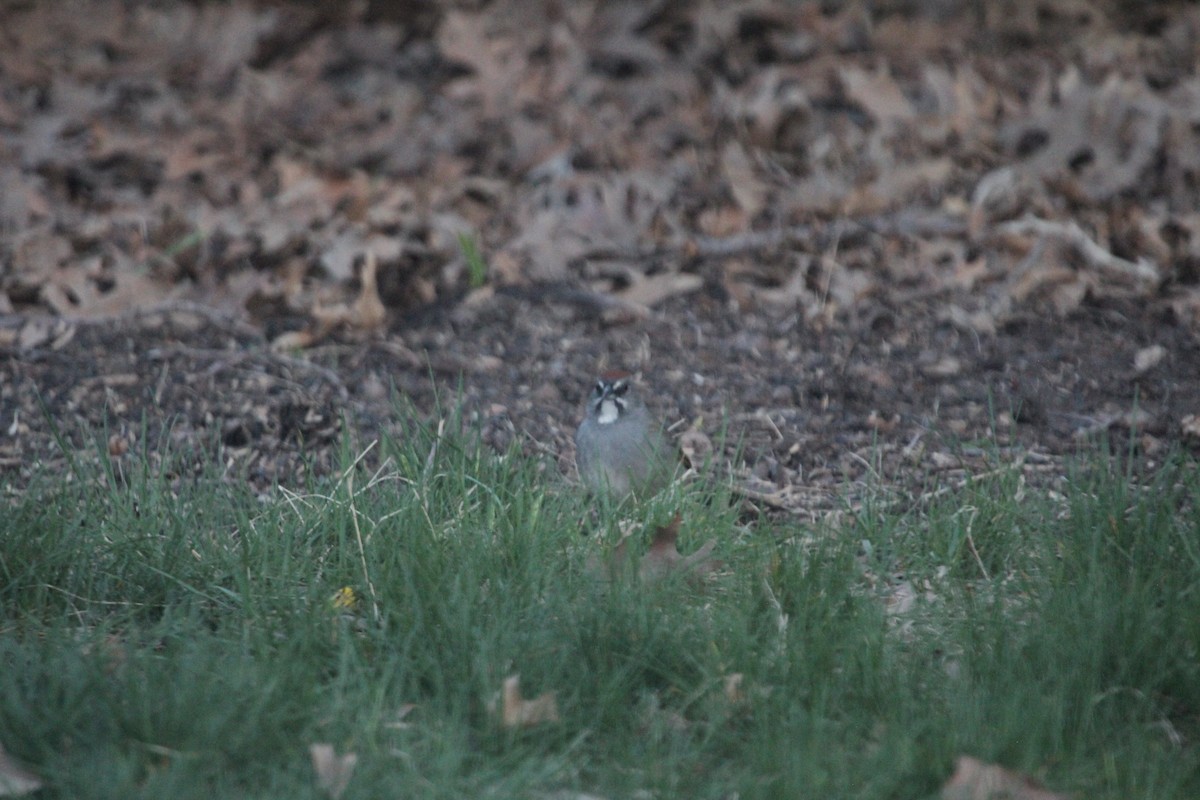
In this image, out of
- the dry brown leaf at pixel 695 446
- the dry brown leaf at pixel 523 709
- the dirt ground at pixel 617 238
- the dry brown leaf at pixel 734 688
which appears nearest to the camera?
the dry brown leaf at pixel 523 709

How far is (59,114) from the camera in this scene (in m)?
7.87

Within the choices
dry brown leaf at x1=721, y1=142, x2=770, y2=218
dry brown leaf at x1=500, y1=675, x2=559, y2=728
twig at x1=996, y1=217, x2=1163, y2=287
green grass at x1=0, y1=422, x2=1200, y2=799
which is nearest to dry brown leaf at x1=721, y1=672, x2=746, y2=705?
green grass at x1=0, y1=422, x2=1200, y2=799

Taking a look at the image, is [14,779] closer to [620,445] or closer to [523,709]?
[523,709]

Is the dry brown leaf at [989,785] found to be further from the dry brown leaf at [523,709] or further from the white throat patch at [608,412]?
the white throat patch at [608,412]

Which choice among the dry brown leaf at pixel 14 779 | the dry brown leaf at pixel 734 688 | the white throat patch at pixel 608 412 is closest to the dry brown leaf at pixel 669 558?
the dry brown leaf at pixel 734 688

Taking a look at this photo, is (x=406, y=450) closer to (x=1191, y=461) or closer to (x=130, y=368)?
(x=130, y=368)

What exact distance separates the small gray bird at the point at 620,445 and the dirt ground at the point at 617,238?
24 centimetres

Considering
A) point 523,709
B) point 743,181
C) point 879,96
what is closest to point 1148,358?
point 743,181

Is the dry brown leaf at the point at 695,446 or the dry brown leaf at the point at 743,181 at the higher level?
the dry brown leaf at the point at 743,181

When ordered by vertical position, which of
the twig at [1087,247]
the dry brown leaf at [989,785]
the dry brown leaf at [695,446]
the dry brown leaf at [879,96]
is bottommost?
the dry brown leaf at [695,446]

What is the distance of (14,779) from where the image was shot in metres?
2.75

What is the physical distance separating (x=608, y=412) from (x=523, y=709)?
1790mm

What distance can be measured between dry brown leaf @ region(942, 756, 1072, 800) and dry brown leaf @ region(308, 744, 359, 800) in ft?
3.96

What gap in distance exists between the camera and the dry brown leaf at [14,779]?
2.73 metres
